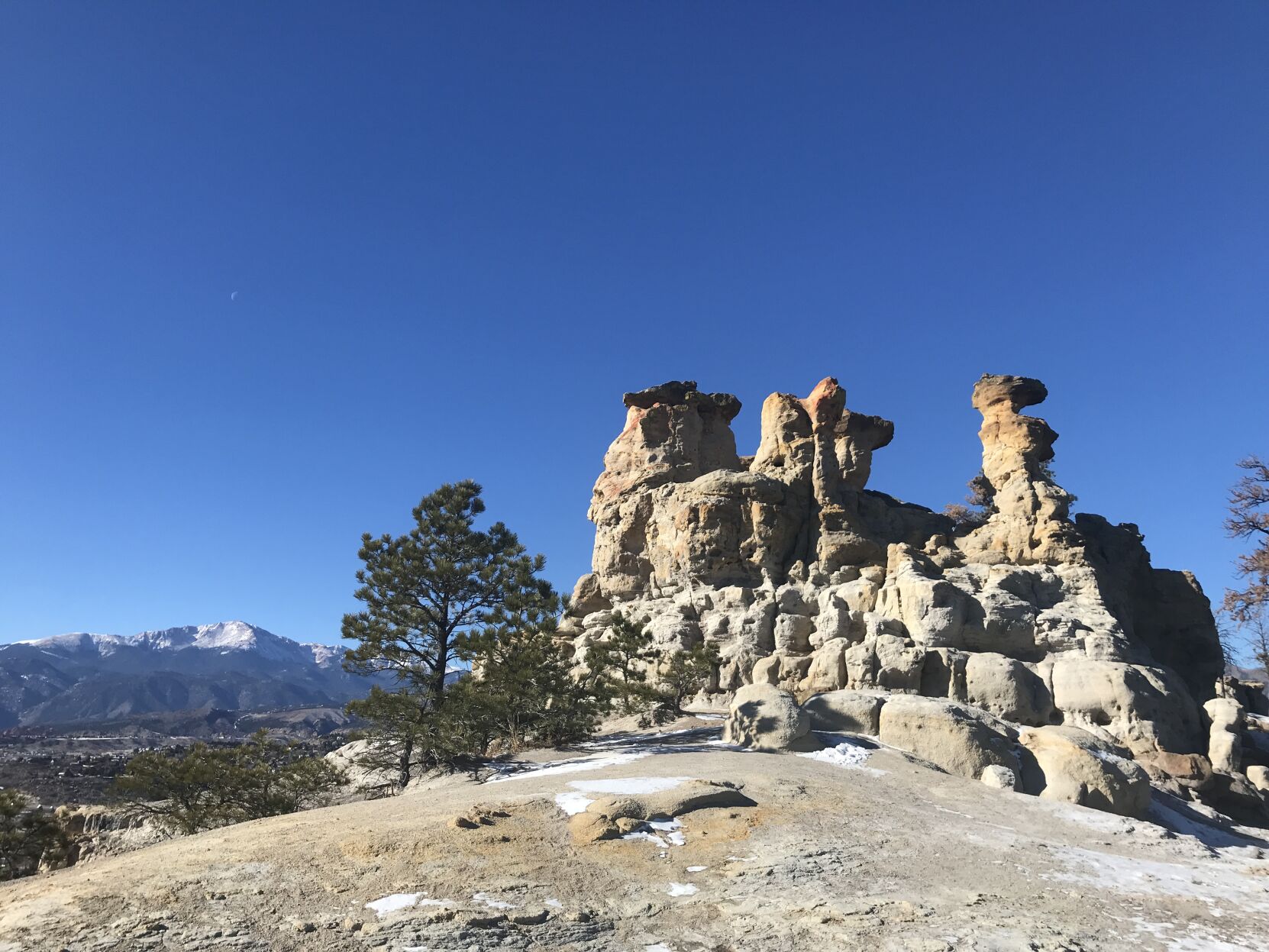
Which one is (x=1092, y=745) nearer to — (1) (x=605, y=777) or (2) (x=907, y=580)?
(2) (x=907, y=580)

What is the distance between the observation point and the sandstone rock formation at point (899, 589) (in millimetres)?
21359

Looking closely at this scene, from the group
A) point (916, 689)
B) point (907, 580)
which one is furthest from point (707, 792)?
point (907, 580)

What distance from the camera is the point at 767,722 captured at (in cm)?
1591

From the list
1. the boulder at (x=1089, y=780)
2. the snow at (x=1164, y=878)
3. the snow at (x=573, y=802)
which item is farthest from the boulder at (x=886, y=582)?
the snow at (x=573, y=802)

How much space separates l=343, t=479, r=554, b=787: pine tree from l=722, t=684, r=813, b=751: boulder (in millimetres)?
5539

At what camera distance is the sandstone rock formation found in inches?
841

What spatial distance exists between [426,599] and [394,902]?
13.1m

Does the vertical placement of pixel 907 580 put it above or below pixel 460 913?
above

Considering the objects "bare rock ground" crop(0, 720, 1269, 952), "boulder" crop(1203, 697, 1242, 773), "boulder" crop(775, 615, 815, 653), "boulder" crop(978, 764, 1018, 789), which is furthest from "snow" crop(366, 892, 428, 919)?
"boulder" crop(1203, 697, 1242, 773)

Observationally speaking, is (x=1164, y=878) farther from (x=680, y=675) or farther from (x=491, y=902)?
(x=680, y=675)

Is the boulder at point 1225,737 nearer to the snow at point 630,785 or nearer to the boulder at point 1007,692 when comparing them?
the boulder at point 1007,692

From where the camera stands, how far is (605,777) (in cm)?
1221

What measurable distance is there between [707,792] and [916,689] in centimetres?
1305

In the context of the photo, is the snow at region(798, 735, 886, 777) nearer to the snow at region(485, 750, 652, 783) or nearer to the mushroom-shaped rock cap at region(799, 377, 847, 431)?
the snow at region(485, 750, 652, 783)
